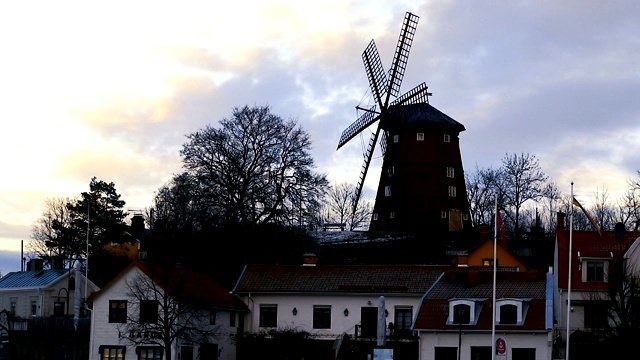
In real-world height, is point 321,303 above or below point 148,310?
above

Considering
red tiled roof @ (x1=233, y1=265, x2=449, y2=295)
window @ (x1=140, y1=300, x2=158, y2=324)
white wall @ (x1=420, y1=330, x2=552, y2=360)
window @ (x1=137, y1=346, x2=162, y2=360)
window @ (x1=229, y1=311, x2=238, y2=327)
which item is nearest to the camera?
white wall @ (x1=420, y1=330, x2=552, y2=360)

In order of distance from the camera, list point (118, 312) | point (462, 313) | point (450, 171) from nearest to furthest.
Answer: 1. point (462, 313)
2. point (118, 312)
3. point (450, 171)

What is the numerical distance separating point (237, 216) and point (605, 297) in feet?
134

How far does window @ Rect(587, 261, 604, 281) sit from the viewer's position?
67188 mm

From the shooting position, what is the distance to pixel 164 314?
63812 millimetres

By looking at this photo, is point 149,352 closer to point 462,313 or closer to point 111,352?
point 111,352

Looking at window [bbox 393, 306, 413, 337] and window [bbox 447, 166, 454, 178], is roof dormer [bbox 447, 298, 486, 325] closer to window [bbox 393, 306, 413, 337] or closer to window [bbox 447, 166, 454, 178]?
window [bbox 393, 306, 413, 337]

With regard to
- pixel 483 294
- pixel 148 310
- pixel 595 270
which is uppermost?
pixel 595 270

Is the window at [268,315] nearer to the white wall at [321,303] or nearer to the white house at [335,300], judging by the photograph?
the white house at [335,300]

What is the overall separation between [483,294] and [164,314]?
1918 centimetres

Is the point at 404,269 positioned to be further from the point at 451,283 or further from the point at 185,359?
the point at 185,359

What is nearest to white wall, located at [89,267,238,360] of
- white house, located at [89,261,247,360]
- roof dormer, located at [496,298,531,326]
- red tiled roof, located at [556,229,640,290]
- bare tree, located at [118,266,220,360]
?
white house, located at [89,261,247,360]

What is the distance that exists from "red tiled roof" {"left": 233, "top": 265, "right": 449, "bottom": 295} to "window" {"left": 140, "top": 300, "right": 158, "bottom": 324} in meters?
6.78

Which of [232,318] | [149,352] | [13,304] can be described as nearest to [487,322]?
[232,318]
